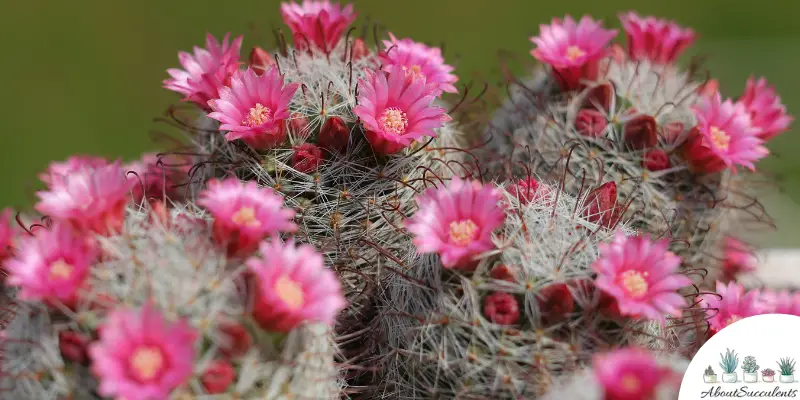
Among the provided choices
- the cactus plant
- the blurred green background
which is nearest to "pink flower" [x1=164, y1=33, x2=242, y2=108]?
the cactus plant

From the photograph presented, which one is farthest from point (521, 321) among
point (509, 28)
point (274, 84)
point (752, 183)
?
point (509, 28)

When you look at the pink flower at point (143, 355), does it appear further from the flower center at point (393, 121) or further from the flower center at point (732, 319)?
the flower center at point (732, 319)

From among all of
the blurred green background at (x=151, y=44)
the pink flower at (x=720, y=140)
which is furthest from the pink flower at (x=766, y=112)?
the blurred green background at (x=151, y=44)

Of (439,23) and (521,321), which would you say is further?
(439,23)

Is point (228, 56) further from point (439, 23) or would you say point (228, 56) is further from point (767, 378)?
point (439, 23)

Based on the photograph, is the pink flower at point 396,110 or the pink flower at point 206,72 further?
the pink flower at point 206,72

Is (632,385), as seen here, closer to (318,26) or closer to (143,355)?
(143,355)

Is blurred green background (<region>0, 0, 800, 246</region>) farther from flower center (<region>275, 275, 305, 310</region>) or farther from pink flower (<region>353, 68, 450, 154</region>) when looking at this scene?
flower center (<region>275, 275, 305, 310</region>)
